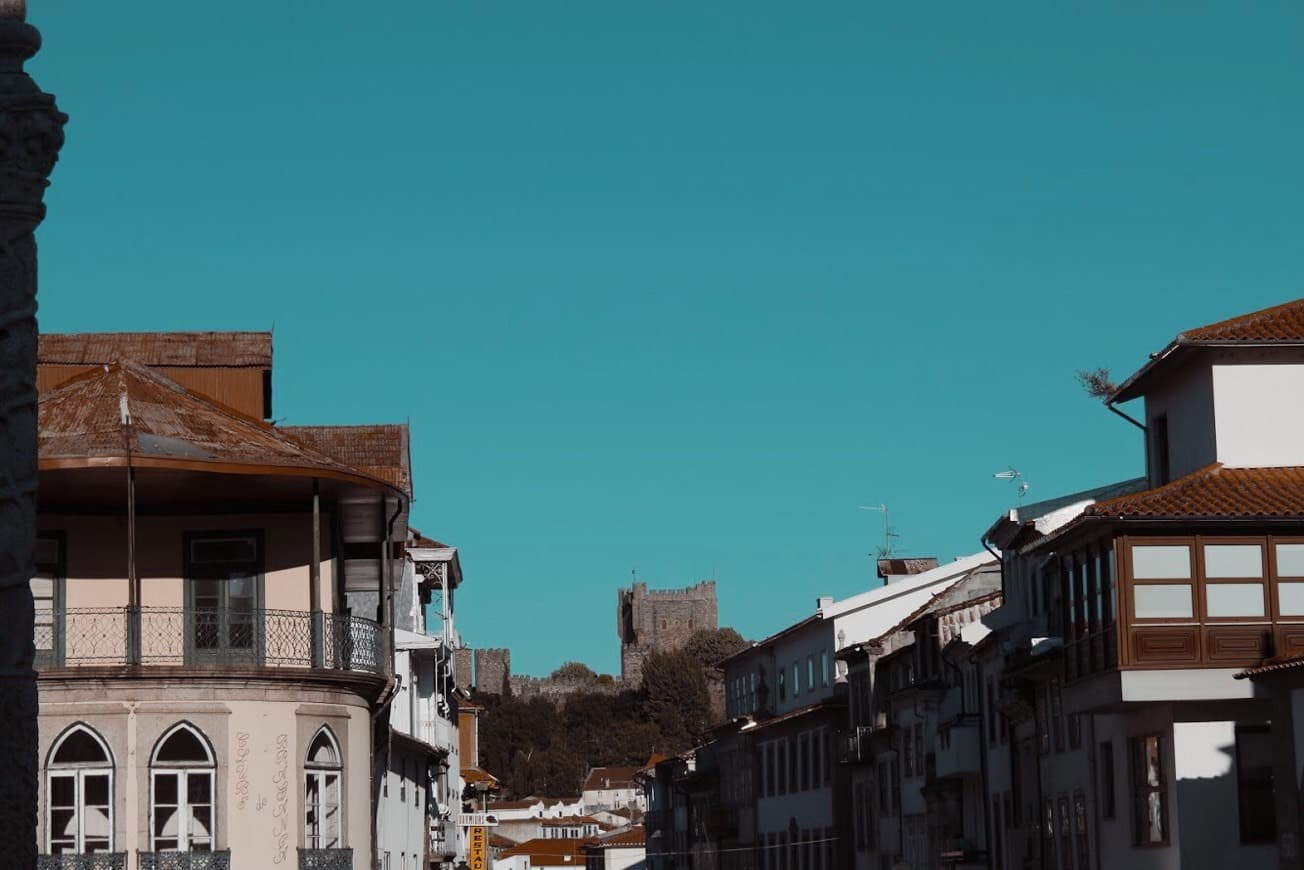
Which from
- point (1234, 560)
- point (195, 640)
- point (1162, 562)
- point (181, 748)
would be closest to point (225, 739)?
point (181, 748)

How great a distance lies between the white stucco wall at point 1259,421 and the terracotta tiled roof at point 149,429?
1542 cm

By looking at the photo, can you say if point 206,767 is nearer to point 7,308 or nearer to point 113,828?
point 113,828

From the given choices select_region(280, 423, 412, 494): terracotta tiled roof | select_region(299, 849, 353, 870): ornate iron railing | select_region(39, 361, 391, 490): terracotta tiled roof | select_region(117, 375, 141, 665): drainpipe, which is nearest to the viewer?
select_region(117, 375, 141, 665): drainpipe

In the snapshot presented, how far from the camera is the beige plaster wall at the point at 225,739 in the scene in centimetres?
3309

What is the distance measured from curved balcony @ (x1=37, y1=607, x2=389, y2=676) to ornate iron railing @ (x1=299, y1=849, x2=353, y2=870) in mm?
2747

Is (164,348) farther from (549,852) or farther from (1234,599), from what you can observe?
(549,852)

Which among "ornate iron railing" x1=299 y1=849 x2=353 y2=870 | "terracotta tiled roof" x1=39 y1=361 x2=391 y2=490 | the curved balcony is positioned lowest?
"ornate iron railing" x1=299 y1=849 x2=353 y2=870

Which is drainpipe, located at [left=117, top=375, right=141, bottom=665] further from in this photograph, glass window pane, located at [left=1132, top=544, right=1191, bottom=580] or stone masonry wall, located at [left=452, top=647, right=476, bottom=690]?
stone masonry wall, located at [left=452, top=647, right=476, bottom=690]

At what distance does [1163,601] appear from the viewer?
36.7 m

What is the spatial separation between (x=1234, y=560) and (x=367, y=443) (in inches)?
663

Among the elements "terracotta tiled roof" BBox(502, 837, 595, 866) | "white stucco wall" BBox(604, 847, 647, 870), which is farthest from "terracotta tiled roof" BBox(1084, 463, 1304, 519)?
"terracotta tiled roof" BBox(502, 837, 595, 866)

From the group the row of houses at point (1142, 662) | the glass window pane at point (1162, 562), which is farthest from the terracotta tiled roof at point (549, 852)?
the glass window pane at point (1162, 562)

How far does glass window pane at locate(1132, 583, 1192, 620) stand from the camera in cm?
3653

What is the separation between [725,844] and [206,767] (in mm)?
56008
